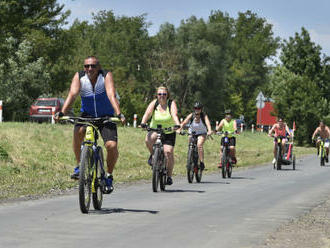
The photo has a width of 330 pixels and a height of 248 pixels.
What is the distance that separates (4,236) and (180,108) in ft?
223

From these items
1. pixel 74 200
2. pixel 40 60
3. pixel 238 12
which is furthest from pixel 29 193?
pixel 238 12

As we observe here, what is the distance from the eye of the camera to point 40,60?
45406mm

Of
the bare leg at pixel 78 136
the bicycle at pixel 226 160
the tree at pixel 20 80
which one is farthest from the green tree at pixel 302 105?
the bare leg at pixel 78 136

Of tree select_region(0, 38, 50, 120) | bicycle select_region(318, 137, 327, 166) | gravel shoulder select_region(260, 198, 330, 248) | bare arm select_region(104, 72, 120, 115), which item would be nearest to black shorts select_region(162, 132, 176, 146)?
gravel shoulder select_region(260, 198, 330, 248)

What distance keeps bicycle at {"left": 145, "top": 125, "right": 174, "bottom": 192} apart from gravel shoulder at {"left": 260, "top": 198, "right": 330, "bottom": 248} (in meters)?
3.30

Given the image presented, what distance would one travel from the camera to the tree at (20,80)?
43.1 m

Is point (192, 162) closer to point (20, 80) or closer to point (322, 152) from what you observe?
point (322, 152)

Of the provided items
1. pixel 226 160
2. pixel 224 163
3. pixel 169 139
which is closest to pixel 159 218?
pixel 169 139

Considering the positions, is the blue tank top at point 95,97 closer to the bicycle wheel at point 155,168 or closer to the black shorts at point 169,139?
the bicycle wheel at point 155,168

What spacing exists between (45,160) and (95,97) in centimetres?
1023

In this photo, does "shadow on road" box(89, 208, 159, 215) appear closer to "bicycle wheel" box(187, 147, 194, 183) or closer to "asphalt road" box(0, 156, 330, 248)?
"asphalt road" box(0, 156, 330, 248)

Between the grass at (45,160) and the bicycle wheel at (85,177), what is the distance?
2.87 metres

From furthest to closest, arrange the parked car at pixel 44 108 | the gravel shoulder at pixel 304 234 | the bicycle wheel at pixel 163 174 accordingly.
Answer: the parked car at pixel 44 108
the bicycle wheel at pixel 163 174
the gravel shoulder at pixel 304 234

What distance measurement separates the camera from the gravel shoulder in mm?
7023
